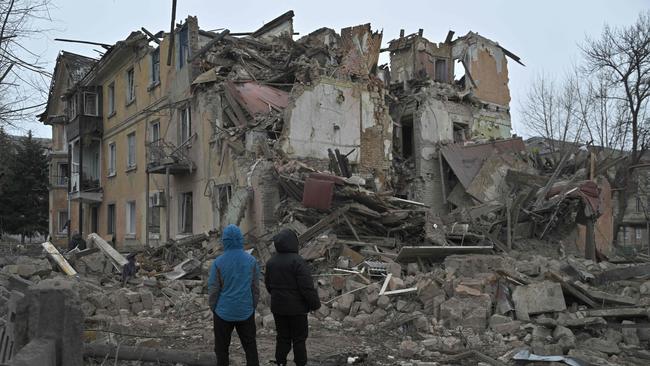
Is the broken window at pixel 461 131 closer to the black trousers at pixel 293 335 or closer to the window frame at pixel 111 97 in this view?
the window frame at pixel 111 97

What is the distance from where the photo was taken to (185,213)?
18375mm

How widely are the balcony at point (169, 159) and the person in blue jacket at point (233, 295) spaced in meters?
12.7

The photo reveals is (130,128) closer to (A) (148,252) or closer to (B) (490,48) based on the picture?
(A) (148,252)

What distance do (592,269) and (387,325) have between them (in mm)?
5533

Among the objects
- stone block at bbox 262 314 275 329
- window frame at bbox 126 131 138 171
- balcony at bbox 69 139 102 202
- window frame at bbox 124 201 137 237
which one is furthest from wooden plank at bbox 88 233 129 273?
balcony at bbox 69 139 102 202

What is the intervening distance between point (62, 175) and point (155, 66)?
54.3 ft

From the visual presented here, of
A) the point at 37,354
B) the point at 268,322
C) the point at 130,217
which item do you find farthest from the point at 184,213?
the point at 37,354

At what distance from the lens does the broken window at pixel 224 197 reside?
15805 mm

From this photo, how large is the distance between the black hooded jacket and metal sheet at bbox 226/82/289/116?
34.0 feet

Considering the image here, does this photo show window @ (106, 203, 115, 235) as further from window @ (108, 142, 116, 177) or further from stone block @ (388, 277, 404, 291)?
stone block @ (388, 277, 404, 291)

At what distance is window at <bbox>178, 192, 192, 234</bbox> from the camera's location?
1820cm

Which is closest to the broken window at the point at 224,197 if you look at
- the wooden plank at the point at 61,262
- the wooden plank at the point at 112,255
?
the wooden plank at the point at 112,255

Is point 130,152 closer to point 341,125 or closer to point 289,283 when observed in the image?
point 341,125

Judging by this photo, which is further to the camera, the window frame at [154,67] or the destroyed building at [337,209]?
the window frame at [154,67]
